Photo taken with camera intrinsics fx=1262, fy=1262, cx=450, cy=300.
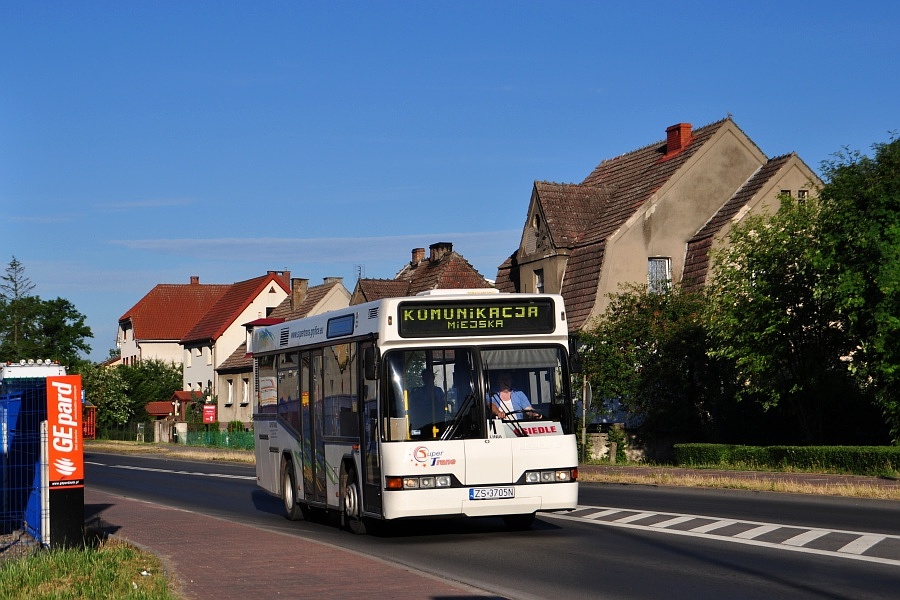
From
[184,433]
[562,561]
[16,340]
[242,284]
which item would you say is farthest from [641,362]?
[16,340]

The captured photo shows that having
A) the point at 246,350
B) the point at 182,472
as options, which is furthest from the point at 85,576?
the point at 246,350

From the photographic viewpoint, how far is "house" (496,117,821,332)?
151 feet

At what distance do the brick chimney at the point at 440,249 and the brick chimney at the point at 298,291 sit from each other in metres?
19.0

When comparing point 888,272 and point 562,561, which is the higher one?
point 888,272

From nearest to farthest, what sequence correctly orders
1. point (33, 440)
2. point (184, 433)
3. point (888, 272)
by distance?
1. point (33, 440)
2. point (888, 272)
3. point (184, 433)

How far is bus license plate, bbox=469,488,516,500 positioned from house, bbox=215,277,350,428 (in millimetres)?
64114

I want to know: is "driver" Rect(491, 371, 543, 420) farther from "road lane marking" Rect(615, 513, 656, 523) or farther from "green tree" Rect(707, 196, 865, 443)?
"green tree" Rect(707, 196, 865, 443)

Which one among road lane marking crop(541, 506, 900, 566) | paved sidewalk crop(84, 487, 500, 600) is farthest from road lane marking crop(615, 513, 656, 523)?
paved sidewalk crop(84, 487, 500, 600)

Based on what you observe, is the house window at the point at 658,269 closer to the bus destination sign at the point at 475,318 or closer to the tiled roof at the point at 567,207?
the tiled roof at the point at 567,207

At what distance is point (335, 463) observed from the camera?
17469 mm

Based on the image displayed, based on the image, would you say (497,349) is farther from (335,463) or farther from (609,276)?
(609,276)

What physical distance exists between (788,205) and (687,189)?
14.6m

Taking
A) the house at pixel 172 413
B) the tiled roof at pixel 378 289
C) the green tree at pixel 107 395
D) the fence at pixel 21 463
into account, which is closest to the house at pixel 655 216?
the tiled roof at pixel 378 289

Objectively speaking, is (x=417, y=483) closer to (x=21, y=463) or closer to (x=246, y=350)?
(x=21, y=463)
